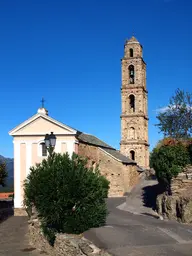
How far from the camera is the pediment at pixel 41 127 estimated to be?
92.0 ft

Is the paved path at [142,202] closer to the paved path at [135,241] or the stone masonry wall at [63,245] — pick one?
the paved path at [135,241]

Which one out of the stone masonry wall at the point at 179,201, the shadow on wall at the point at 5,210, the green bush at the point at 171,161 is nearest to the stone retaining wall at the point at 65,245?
the stone masonry wall at the point at 179,201

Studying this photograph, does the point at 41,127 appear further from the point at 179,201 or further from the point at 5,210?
the point at 179,201

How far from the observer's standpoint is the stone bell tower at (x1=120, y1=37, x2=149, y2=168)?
50.6 meters

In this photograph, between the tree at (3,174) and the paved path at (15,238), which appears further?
the tree at (3,174)

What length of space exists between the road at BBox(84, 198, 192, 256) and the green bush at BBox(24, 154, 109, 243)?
0.76 m

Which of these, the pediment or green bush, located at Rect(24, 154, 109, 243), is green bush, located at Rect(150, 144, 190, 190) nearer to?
green bush, located at Rect(24, 154, 109, 243)

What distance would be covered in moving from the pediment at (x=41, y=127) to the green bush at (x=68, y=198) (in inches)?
455

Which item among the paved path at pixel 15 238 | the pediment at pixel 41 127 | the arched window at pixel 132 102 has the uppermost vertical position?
the arched window at pixel 132 102

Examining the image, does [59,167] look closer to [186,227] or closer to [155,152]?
[186,227]

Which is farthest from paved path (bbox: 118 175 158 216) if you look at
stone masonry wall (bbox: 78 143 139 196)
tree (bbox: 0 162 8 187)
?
tree (bbox: 0 162 8 187)

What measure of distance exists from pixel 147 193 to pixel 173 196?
10400mm

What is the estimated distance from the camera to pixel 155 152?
23984 mm

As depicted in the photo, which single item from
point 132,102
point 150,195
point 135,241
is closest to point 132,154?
point 132,102
